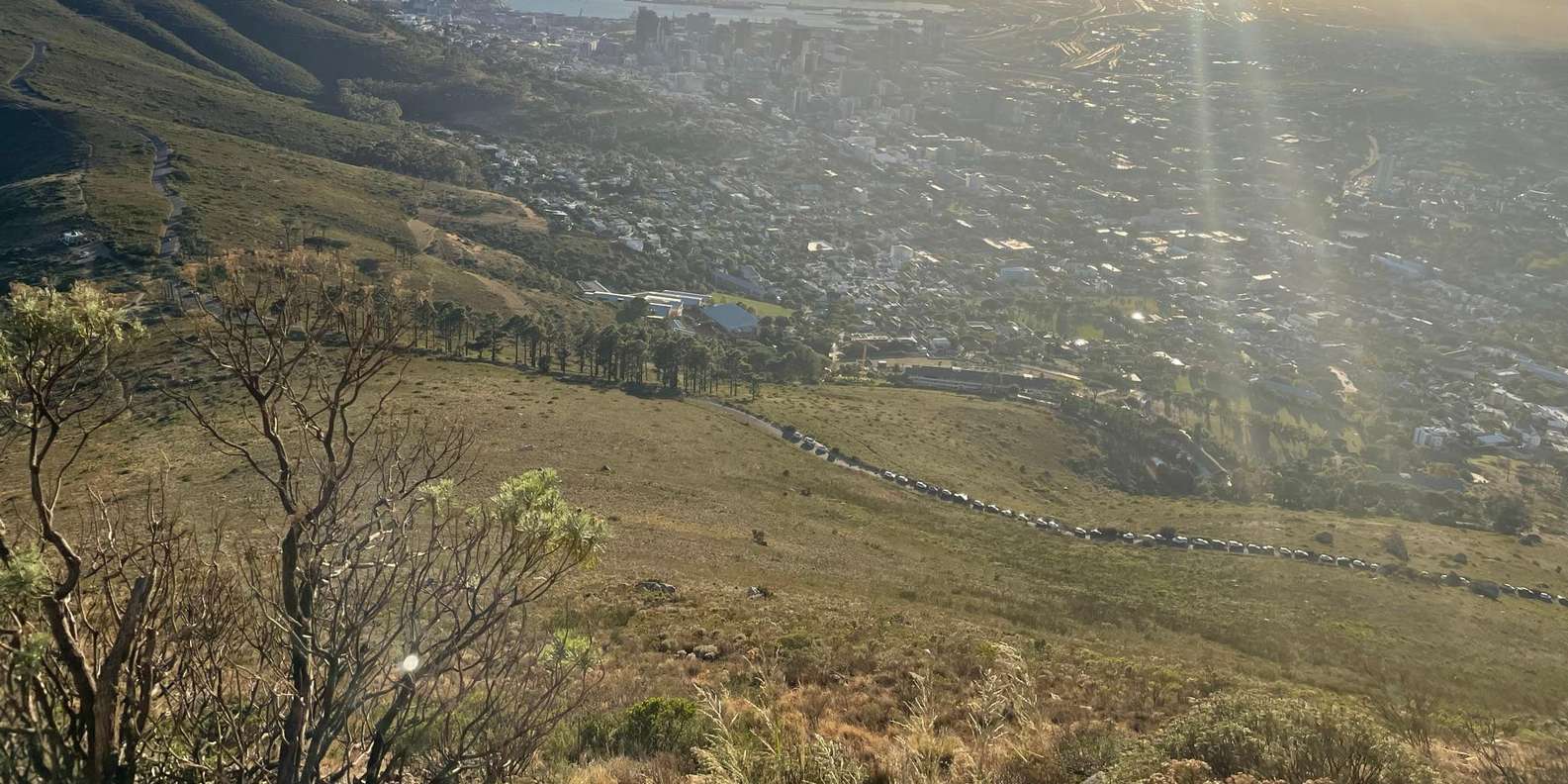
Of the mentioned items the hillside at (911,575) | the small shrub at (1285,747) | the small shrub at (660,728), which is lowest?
the hillside at (911,575)

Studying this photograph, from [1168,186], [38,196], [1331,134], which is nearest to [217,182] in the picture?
[38,196]

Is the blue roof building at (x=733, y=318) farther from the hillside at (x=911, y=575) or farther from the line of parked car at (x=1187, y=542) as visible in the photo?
the line of parked car at (x=1187, y=542)

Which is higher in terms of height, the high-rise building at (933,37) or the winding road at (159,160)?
the high-rise building at (933,37)

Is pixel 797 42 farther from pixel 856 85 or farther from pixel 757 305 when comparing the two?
pixel 757 305

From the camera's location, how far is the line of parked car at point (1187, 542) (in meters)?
22.7

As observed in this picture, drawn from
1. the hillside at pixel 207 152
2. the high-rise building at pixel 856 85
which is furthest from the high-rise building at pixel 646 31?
the hillside at pixel 207 152

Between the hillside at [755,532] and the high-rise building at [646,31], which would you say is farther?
the high-rise building at [646,31]

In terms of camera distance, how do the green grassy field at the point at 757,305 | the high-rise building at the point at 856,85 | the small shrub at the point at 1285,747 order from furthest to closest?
the high-rise building at the point at 856,85 → the green grassy field at the point at 757,305 → the small shrub at the point at 1285,747

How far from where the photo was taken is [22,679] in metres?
3.01

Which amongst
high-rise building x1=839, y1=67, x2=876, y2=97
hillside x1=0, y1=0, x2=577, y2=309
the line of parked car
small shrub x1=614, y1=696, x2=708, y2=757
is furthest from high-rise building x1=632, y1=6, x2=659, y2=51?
small shrub x1=614, y1=696, x2=708, y2=757

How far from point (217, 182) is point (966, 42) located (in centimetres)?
13012

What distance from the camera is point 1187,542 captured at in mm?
24797

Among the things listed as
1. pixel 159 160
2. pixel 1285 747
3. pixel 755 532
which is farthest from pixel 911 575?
pixel 159 160

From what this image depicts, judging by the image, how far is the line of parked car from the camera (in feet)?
74.6
